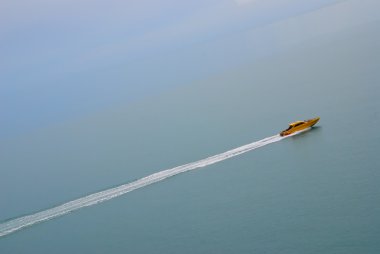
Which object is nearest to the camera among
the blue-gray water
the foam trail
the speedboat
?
the blue-gray water

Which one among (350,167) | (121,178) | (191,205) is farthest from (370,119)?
(121,178)

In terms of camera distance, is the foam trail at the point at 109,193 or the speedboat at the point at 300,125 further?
the speedboat at the point at 300,125

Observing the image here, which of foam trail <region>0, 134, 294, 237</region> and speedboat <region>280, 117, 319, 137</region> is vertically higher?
speedboat <region>280, 117, 319, 137</region>

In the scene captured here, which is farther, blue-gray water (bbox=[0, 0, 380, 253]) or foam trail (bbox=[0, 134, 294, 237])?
foam trail (bbox=[0, 134, 294, 237])

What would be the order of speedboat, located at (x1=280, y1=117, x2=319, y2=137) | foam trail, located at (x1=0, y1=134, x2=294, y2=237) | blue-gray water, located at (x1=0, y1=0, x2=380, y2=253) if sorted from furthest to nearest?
speedboat, located at (x1=280, y1=117, x2=319, y2=137) < foam trail, located at (x1=0, y1=134, x2=294, y2=237) < blue-gray water, located at (x1=0, y1=0, x2=380, y2=253)

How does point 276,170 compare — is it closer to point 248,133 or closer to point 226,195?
point 226,195

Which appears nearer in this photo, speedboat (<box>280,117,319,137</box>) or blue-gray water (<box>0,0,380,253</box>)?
blue-gray water (<box>0,0,380,253</box>)

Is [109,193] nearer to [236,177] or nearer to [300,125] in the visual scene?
[236,177]
